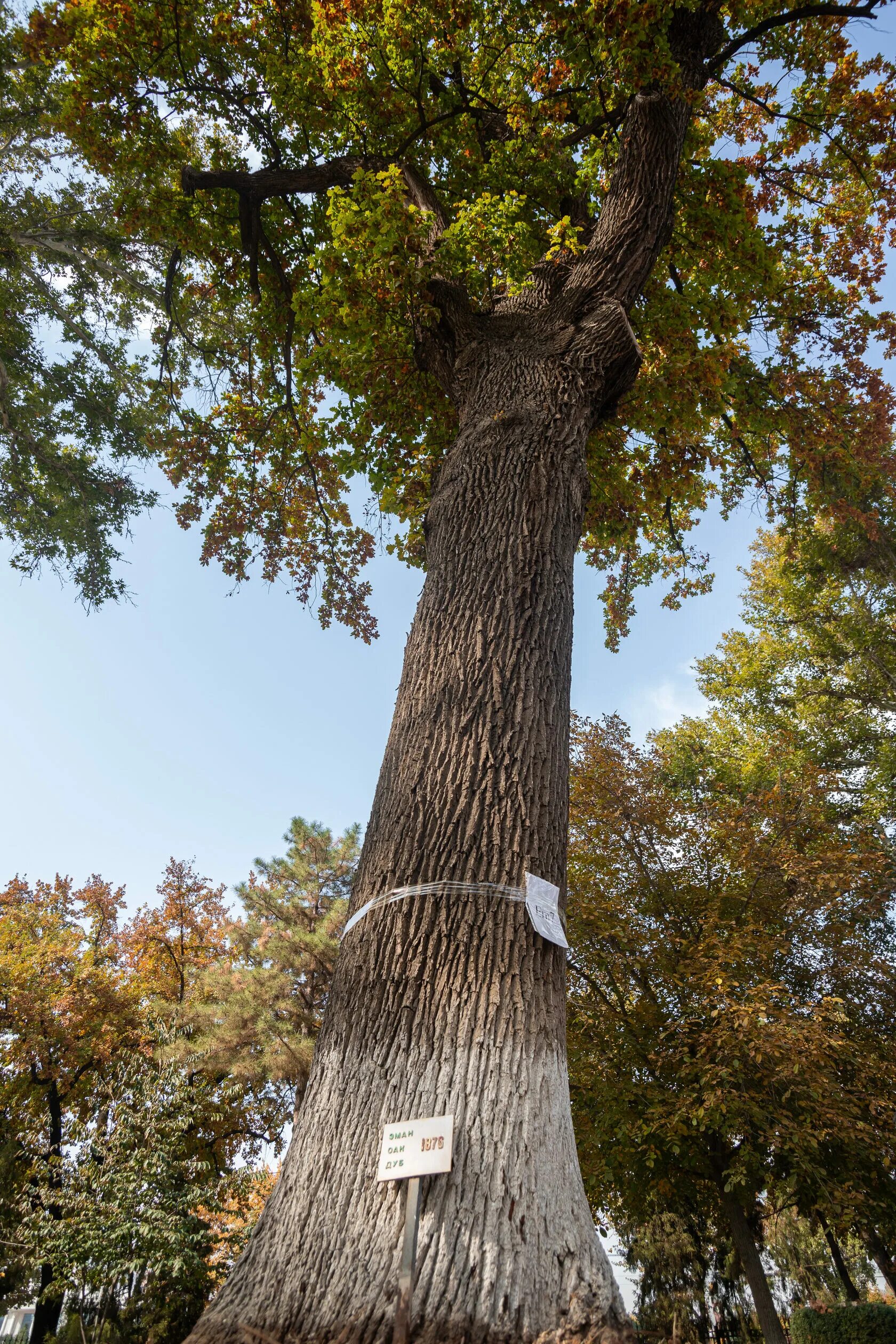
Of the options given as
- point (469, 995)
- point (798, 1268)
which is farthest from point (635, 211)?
point (798, 1268)

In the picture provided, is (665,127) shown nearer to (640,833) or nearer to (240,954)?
(640,833)

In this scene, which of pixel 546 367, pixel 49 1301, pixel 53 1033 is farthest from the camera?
pixel 53 1033

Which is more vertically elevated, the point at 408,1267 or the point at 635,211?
the point at 635,211

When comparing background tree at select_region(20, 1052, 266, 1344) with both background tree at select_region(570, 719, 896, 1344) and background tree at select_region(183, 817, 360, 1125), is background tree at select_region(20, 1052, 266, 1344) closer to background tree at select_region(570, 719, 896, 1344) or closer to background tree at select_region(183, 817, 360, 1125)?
background tree at select_region(183, 817, 360, 1125)

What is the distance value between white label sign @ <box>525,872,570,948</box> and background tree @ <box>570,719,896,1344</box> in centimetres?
713

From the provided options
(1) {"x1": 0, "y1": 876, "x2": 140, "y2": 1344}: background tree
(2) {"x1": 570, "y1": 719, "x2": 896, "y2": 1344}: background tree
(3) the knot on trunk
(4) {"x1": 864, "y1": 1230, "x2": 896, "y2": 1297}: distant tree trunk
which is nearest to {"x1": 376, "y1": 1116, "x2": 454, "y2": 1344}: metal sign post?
(3) the knot on trunk

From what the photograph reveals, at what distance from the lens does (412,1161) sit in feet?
5.19

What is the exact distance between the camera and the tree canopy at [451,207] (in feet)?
14.6

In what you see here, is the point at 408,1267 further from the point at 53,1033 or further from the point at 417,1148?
the point at 53,1033

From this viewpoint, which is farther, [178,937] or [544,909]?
[178,937]

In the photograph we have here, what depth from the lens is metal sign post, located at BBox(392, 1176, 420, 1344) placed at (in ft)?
4.34

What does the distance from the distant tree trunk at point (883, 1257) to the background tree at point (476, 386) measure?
1046cm

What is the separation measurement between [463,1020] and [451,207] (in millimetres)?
6437

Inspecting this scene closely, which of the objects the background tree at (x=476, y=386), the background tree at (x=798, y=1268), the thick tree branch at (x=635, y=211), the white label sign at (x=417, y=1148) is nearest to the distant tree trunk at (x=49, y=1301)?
the background tree at (x=476, y=386)
